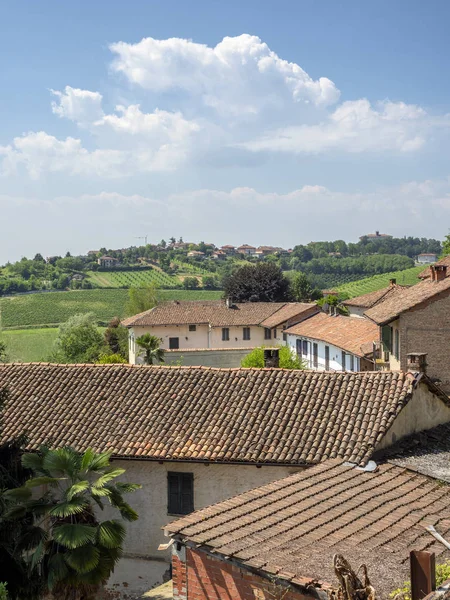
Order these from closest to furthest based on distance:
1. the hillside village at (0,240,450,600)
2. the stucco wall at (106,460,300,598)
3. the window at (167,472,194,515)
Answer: the hillside village at (0,240,450,600)
the stucco wall at (106,460,300,598)
the window at (167,472,194,515)

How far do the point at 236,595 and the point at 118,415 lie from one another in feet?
30.4

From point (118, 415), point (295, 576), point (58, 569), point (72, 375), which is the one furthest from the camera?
point (72, 375)

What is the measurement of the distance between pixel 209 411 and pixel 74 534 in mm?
6601

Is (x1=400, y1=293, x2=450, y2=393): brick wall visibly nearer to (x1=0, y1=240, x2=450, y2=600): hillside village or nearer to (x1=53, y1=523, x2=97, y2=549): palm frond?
(x1=0, y1=240, x2=450, y2=600): hillside village

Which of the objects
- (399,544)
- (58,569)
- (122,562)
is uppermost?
(399,544)

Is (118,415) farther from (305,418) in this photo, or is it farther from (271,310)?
(271,310)

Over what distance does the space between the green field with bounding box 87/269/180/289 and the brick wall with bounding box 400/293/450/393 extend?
104 m

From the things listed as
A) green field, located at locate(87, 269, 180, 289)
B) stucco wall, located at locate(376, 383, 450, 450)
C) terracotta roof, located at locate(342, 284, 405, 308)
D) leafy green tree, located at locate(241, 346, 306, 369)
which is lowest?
leafy green tree, located at locate(241, 346, 306, 369)

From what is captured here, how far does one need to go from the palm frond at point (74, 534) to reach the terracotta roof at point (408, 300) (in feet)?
68.4

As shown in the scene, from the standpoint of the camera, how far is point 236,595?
10.9 meters

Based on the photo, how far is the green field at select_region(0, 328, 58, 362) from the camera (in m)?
74.0

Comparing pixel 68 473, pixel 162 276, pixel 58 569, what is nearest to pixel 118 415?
pixel 68 473

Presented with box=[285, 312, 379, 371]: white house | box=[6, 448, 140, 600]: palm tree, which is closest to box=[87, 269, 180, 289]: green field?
box=[285, 312, 379, 371]: white house

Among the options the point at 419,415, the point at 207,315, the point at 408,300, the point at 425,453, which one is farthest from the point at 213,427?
the point at 207,315
